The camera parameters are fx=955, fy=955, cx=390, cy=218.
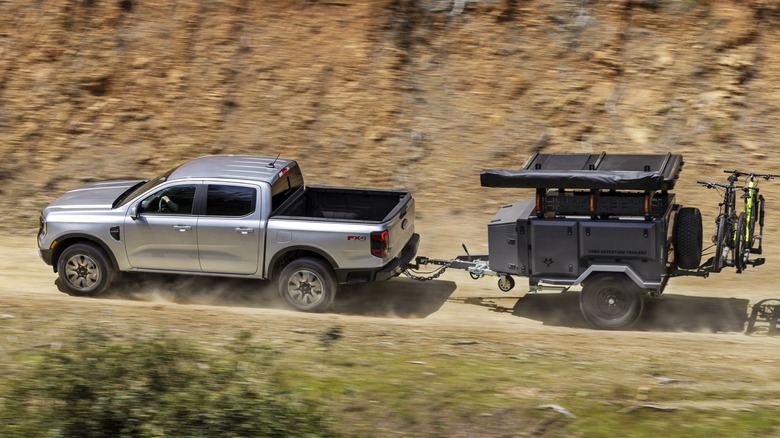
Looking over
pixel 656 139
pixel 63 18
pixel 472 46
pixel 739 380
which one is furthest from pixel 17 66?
pixel 739 380

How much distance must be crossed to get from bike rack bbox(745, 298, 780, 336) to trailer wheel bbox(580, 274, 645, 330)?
1.59m

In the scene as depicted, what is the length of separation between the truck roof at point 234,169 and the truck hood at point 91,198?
1.01 m

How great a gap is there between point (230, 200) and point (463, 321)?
Answer: 10.9 ft

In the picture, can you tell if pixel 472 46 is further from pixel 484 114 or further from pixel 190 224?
pixel 190 224

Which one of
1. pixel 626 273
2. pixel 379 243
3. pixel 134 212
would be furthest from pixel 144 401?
pixel 626 273

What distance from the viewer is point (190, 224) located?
12062 millimetres

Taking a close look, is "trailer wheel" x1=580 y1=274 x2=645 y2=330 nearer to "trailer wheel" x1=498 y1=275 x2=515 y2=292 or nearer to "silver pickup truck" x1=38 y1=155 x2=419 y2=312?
"trailer wheel" x1=498 y1=275 x2=515 y2=292

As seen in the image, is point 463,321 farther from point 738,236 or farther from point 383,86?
point 383,86

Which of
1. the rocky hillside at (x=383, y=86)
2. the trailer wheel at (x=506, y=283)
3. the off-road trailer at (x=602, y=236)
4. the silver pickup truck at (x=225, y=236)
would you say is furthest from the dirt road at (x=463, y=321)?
the rocky hillside at (x=383, y=86)

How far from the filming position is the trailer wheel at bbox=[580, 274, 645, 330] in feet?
37.2

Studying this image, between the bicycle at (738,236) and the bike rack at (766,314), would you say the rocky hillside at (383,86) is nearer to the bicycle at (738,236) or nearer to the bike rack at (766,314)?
the bike rack at (766,314)

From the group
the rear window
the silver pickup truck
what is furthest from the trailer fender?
the rear window

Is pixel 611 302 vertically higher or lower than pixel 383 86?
lower

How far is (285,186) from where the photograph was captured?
41.5ft
